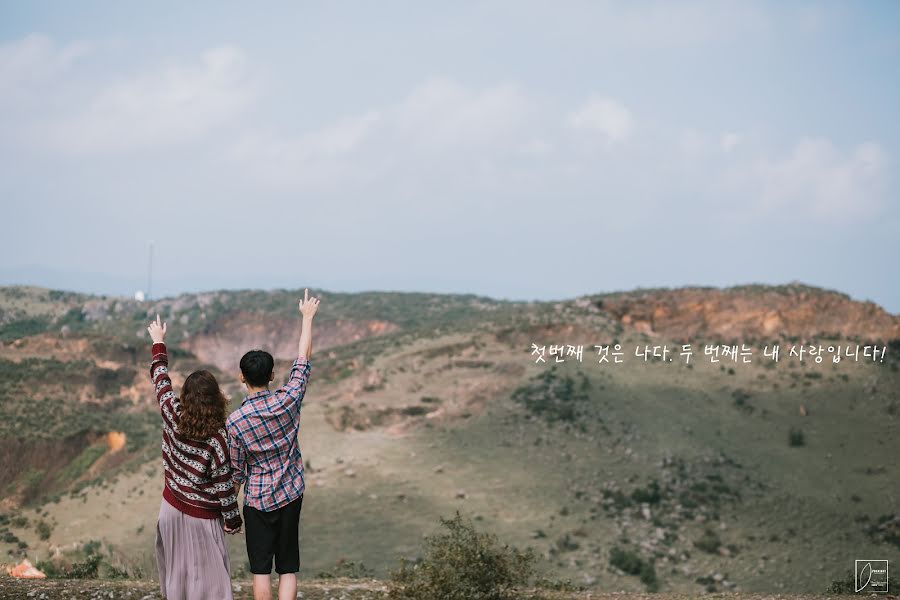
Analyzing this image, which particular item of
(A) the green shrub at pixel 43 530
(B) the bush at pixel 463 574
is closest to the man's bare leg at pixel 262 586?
(B) the bush at pixel 463 574

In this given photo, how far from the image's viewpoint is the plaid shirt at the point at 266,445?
15.5 ft

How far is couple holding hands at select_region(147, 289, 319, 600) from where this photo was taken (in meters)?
4.66

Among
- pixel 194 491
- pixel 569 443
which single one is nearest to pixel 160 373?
pixel 194 491

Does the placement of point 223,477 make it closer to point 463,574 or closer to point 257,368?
point 257,368

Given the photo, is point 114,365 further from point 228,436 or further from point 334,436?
point 228,436

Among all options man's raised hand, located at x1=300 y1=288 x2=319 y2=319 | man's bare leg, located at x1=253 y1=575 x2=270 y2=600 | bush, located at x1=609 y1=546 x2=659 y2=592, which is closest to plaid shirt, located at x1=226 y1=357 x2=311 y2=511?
man's bare leg, located at x1=253 y1=575 x2=270 y2=600

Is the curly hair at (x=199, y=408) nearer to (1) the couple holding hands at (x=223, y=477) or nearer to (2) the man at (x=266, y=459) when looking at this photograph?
(1) the couple holding hands at (x=223, y=477)

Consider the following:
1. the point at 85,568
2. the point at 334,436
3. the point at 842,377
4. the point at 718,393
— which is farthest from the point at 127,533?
the point at 842,377

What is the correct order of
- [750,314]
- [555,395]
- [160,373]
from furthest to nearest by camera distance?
[750,314] → [555,395] → [160,373]

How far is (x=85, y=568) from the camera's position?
10727mm

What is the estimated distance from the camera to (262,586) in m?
5.01

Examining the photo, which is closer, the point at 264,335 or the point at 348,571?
the point at 348,571

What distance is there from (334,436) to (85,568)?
13.4m

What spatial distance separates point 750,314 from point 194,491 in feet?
109
